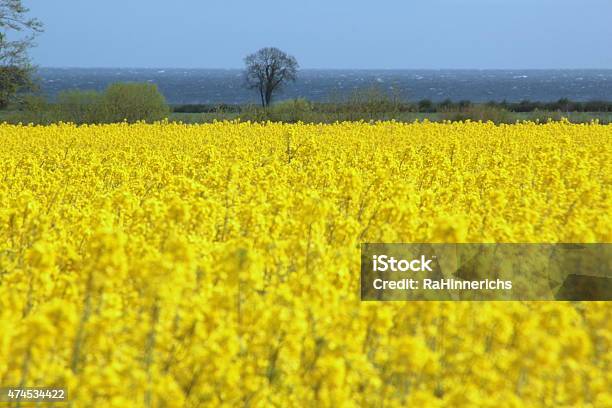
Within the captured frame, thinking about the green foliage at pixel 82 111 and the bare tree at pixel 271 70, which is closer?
the green foliage at pixel 82 111

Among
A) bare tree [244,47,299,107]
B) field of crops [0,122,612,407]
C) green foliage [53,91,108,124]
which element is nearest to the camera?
field of crops [0,122,612,407]

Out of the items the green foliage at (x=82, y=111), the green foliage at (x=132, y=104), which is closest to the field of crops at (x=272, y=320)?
the green foliage at (x=82, y=111)

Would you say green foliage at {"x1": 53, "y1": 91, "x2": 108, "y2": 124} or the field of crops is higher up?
the field of crops

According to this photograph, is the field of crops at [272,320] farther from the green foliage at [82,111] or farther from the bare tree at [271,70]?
the bare tree at [271,70]

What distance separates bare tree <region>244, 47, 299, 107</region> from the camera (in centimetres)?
6981

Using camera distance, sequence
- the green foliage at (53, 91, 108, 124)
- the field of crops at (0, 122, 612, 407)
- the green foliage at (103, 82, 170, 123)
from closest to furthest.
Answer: the field of crops at (0, 122, 612, 407) < the green foliage at (53, 91, 108, 124) < the green foliage at (103, 82, 170, 123)

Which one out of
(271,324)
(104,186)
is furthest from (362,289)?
(104,186)

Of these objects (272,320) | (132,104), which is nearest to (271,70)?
(132,104)

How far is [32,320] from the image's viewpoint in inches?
155

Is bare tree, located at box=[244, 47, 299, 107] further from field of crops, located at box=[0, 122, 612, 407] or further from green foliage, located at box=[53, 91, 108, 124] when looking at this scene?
field of crops, located at box=[0, 122, 612, 407]

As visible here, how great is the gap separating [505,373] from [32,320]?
280cm

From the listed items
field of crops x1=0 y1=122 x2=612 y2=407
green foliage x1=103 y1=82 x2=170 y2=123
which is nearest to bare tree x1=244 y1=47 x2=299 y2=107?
green foliage x1=103 y1=82 x2=170 y2=123

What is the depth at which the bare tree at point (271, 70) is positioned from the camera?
69812mm

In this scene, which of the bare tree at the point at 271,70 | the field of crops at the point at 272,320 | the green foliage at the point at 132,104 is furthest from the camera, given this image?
the bare tree at the point at 271,70
